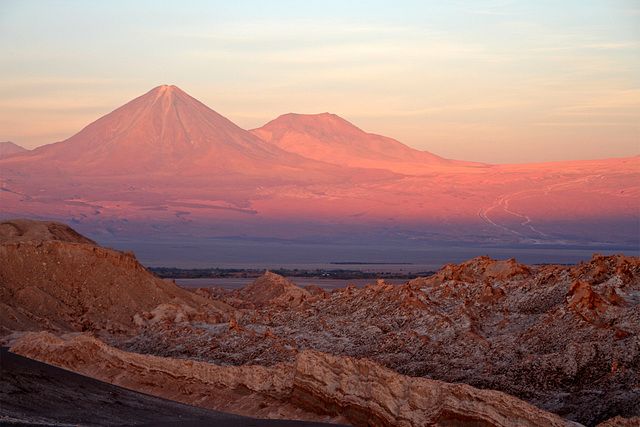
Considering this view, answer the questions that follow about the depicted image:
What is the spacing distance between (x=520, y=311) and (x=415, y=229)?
133 m

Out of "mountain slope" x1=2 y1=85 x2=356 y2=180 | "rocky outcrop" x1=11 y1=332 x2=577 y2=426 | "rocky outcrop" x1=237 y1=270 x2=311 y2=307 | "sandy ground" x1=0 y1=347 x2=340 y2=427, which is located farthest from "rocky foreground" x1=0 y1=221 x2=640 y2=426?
"mountain slope" x1=2 y1=85 x2=356 y2=180

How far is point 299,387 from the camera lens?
14523mm

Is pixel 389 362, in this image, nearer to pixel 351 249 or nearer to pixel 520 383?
pixel 520 383

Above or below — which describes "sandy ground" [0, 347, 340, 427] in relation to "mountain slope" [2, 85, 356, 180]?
below

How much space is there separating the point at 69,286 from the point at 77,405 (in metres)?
14.5

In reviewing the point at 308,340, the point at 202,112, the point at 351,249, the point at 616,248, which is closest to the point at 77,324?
the point at 308,340

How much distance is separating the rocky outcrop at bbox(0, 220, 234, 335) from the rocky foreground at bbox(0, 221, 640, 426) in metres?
0.06

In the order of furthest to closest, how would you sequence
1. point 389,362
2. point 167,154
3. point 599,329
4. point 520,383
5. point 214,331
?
point 167,154, point 214,331, point 389,362, point 599,329, point 520,383

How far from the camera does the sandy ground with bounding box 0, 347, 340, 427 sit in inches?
492

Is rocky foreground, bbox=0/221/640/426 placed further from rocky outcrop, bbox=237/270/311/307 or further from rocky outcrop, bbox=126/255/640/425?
rocky outcrop, bbox=237/270/311/307

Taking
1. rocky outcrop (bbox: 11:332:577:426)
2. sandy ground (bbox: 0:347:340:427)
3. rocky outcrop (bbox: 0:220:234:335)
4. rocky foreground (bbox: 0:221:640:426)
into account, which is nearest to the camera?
rocky outcrop (bbox: 11:332:577:426)

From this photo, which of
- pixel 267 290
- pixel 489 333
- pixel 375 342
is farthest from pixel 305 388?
pixel 267 290

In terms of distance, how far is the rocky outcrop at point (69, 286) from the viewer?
2539 centimetres

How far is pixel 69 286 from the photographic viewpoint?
27.7 meters
